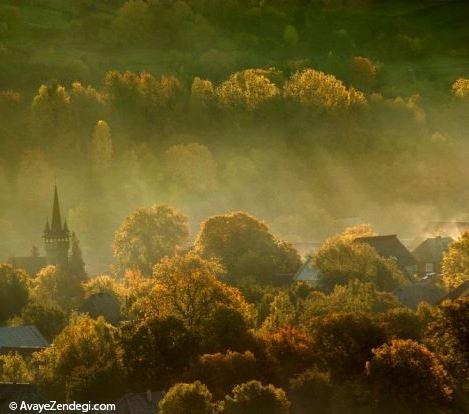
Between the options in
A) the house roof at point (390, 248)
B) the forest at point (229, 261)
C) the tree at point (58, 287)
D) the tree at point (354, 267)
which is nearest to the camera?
the forest at point (229, 261)

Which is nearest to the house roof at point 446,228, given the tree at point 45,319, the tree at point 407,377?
the tree at point 45,319

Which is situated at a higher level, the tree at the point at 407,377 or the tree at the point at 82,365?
the tree at the point at 82,365

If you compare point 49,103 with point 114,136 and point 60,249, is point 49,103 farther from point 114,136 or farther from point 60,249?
point 60,249

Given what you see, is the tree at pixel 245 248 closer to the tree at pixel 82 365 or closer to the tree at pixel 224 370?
the tree at pixel 82 365

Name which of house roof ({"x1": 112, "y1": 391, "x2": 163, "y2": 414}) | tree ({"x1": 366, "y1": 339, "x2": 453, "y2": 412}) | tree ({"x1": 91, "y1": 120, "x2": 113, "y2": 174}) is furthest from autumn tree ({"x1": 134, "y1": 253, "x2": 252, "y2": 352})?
tree ({"x1": 91, "y1": 120, "x2": 113, "y2": 174})

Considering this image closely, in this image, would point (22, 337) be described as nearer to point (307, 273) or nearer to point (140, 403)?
point (307, 273)
